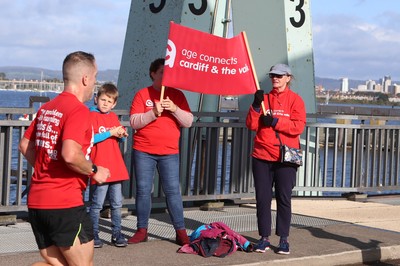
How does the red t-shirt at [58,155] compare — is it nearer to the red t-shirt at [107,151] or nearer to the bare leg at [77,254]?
the bare leg at [77,254]

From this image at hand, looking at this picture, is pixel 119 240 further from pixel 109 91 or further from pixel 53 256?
pixel 53 256

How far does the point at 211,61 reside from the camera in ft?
30.4

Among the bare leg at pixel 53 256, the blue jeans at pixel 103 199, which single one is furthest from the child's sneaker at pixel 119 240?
the bare leg at pixel 53 256

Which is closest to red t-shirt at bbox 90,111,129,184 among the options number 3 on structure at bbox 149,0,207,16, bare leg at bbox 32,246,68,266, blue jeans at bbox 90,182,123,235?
blue jeans at bbox 90,182,123,235

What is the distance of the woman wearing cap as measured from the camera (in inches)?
346

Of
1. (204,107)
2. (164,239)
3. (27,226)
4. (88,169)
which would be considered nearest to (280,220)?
(164,239)

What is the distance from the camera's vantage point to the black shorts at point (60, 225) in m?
5.62

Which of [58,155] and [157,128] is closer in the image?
[58,155]

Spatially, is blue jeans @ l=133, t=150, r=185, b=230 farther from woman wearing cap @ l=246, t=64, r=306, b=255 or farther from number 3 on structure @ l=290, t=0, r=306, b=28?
number 3 on structure @ l=290, t=0, r=306, b=28

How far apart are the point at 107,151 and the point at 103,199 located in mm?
Answer: 460

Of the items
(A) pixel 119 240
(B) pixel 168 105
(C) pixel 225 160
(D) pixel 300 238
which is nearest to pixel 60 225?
(B) pixel 168 105

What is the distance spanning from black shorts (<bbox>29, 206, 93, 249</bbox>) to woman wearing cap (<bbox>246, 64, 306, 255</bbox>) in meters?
3.37

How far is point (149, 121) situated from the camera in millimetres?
8734

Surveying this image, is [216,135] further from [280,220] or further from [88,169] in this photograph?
[88,169]
